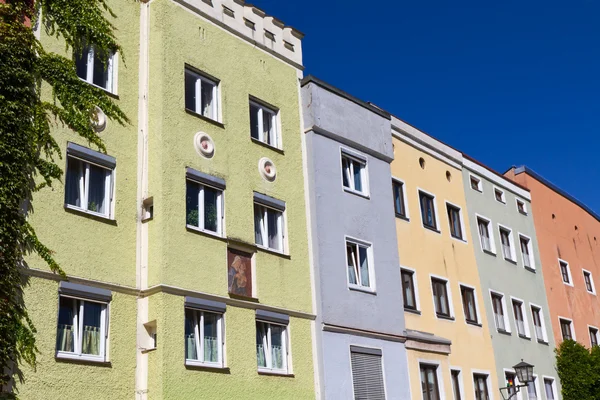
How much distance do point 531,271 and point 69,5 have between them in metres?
21.4

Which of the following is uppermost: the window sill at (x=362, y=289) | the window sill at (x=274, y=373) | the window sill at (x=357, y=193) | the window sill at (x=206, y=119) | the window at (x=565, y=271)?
the window at (x=565, y=271)

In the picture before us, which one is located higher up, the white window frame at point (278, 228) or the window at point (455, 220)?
the window at point (455, 220)

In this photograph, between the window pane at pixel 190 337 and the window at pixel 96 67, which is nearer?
the window pane at pixel 190 337

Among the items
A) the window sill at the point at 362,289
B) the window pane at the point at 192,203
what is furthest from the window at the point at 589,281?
the window pane at the point at 192,203

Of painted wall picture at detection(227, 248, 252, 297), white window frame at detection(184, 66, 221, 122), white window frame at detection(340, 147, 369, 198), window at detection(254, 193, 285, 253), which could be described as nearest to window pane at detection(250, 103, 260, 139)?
Answer: white window frame at detection(184, 66, 221, 122)

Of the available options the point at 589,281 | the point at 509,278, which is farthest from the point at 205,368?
the point at 589,281

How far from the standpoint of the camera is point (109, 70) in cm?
1722

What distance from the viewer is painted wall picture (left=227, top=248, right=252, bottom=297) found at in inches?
686

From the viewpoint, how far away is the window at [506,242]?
29828 mm

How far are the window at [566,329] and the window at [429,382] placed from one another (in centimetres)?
1095

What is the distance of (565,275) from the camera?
1342 inches

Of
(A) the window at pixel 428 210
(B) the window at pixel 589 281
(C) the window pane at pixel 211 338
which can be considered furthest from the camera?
(B) the window at pixel 589 281

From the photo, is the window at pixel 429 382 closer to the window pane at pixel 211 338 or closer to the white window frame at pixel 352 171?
the white window frame at pixel 352 171

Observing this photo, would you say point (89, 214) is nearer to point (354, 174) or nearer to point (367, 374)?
point (367, 374)
